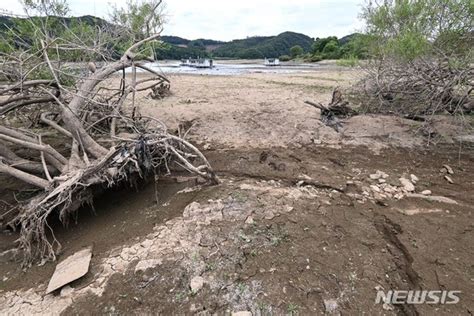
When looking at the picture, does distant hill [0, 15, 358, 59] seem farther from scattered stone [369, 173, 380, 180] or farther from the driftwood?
scattered stone [369, 173, 380, 180]

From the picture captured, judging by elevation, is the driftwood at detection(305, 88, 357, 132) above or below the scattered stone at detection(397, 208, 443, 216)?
above

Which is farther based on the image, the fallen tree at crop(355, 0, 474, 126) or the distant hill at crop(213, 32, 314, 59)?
the distant hill at crop(213, 32, 314, 59)

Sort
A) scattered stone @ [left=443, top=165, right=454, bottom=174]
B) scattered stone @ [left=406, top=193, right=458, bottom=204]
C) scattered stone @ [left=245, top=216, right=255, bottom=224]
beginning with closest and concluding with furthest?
scattered stone @ [left=245, top=216, right=255, bottom=224] → scattered stone @ [left=406, top=193, right=458, bottom=204] → scattered stone @ [left=443, top=165, right=454, bottom=174]

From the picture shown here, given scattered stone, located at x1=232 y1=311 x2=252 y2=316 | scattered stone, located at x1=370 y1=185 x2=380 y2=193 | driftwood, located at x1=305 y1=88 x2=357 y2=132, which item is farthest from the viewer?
driftwood, located at x1=305 y1=88 x2=357 y2=132

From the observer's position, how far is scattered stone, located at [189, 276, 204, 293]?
7.66 ft

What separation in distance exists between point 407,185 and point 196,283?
9.86 feet

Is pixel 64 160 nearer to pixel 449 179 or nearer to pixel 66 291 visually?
pixel 66 291

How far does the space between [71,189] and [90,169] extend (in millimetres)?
277

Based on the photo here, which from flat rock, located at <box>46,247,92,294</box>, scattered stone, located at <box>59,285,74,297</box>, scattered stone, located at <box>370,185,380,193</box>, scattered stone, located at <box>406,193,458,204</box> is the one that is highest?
scattered stone, located at <box>370,185,380,193</box>

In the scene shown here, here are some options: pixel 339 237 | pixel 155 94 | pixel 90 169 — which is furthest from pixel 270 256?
pixel 155 94

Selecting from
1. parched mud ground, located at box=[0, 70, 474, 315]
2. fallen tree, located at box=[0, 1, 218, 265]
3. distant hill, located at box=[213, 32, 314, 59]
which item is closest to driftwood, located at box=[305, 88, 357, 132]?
parched mud ground, located at box=[0, 70, 474, 315]

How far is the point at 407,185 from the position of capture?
12.6ft

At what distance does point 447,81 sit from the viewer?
486cm

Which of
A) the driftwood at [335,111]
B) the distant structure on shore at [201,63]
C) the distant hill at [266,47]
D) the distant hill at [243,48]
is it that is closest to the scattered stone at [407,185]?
the driftwood at [335,111]
